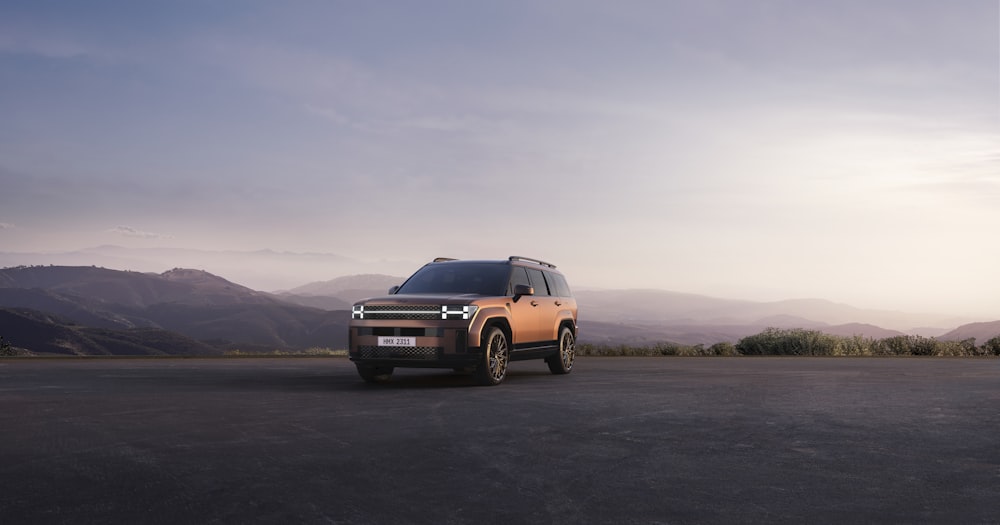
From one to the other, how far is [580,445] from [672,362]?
585 inches

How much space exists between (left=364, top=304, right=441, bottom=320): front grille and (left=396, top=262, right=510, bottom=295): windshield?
134 centimetres

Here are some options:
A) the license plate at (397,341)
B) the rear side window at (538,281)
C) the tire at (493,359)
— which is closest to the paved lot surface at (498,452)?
the tire at (493,359)

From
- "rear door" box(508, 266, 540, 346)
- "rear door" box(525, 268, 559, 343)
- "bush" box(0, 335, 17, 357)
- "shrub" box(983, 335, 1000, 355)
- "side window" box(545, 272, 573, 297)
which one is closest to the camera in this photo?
"rear door" box(508, 266, 540, 346)

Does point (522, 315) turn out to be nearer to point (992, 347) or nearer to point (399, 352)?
point (399, 352)

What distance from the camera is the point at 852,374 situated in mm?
18594

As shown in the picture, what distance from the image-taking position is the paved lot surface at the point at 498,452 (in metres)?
6.42

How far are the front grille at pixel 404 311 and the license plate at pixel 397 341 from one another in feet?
1.15

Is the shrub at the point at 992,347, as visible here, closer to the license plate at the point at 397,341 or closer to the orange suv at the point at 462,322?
the orange suv at the point at 462,322

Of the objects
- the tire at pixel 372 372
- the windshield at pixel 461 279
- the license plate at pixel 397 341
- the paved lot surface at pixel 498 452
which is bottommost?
the paved lot surface at pixel 498 452

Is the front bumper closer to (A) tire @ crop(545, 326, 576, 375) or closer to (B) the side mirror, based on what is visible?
(B) the side mirror

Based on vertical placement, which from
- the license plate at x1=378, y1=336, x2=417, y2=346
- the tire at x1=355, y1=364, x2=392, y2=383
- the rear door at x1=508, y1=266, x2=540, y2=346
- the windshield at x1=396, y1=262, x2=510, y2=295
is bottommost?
the tire at x1=355, y1=364, x2=392, y2=383

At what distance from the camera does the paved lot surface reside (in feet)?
21.1

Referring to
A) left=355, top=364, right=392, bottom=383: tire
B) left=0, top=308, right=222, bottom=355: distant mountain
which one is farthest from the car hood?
left=0, top=308, right=222, bottom=355: distant mountain

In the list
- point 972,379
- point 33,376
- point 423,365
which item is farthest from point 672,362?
point 33,376
